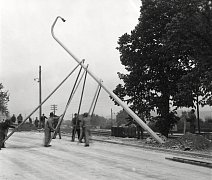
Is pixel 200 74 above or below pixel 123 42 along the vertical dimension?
below

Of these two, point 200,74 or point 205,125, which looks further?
point 205,125

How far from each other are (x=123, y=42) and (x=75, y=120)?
6.17 meters

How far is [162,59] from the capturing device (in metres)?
21.5

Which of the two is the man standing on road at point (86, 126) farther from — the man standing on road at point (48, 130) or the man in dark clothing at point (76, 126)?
the man in dark clothing at point (76, 126)

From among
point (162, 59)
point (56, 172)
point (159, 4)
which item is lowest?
point (56, 172)

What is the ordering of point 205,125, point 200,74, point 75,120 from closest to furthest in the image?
point 200,74
point 75,120
point 205,125

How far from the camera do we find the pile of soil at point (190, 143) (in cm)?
1590

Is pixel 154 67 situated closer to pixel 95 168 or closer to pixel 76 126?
pixel 76 126

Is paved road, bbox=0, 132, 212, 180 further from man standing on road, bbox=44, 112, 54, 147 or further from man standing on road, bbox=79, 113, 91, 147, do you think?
man standing on road, bbox=79, 113, 91, 147

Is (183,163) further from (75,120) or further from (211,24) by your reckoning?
(75,120)

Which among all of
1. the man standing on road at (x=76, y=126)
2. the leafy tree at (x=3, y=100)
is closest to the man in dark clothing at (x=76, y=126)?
the man standing on road at (x=76, y=126)

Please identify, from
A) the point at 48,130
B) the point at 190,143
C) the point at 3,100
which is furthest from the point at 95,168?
the point at 3,100

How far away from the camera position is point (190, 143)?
16.3m

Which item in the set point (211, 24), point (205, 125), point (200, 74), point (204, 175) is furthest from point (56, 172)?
point (205, 125)
